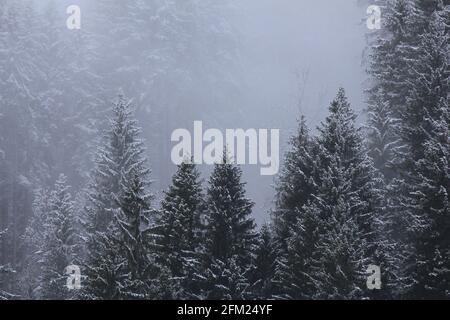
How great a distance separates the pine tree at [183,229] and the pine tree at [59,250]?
34.0 feet

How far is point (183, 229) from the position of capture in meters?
25.9

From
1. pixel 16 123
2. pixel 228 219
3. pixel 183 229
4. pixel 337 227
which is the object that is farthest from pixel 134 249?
pixel 16 123

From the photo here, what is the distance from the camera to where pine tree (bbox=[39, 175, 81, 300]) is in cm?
3459

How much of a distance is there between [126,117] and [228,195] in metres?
10.7

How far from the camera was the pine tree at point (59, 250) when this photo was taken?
113ft

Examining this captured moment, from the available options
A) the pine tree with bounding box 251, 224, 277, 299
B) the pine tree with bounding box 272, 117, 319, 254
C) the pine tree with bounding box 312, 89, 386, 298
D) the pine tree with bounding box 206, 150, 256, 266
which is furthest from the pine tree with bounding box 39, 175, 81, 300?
the pine tree with bounding box 312, 89, 386, 298

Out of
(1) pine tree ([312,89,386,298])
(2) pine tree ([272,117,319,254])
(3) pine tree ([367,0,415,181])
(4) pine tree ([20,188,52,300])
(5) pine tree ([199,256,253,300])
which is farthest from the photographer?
(4) pine tree ([20,188,52,300])

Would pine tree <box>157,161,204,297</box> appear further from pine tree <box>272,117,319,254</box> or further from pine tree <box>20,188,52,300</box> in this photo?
pine tree <box>20,188,52,300</box>

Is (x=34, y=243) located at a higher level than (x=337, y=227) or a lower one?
higher

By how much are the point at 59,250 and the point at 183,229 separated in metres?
12.6

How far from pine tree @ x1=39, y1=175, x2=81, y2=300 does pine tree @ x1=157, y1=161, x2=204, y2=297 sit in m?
10.4

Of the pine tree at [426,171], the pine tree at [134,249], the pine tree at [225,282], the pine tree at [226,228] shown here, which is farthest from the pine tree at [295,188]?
the pine tree at [134,249]

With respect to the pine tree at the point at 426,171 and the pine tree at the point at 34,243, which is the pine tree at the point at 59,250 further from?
the pine tree at the point at 426,171

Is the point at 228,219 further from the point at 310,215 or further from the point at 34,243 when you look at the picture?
the point at 34,243
